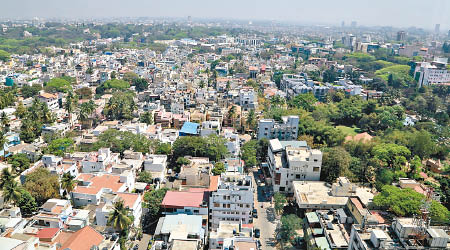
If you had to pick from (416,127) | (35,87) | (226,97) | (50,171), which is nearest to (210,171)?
(50,171)

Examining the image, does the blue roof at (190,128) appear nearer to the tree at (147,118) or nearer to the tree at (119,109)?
the tree at (147,118)

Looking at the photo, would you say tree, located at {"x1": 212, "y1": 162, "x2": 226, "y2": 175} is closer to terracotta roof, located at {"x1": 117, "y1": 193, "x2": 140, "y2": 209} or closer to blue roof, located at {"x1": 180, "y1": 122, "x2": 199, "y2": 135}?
terracotta roof, located at {"x1": 117, "y1": 193, "x2": 140, "y2": 209}

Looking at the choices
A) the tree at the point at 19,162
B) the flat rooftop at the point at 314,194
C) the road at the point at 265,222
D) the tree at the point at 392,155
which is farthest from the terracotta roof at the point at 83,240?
the tree at the point at 392,155

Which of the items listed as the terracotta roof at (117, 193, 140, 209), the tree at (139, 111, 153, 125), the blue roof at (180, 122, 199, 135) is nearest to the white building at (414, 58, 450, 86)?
the blue roof at (180, 122, 199, 135)

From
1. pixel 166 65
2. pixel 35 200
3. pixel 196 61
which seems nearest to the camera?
pixel 35 200

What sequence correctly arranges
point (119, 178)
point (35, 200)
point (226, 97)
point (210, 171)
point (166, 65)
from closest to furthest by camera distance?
point (35, 200) → point (119, 178) → point (210, 171) → point (226, 97) → point (166, 65)

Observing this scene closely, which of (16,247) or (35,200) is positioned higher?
(16,247)

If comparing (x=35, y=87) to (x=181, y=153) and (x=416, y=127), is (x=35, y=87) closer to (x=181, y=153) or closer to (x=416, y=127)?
(x=181, y=153)
